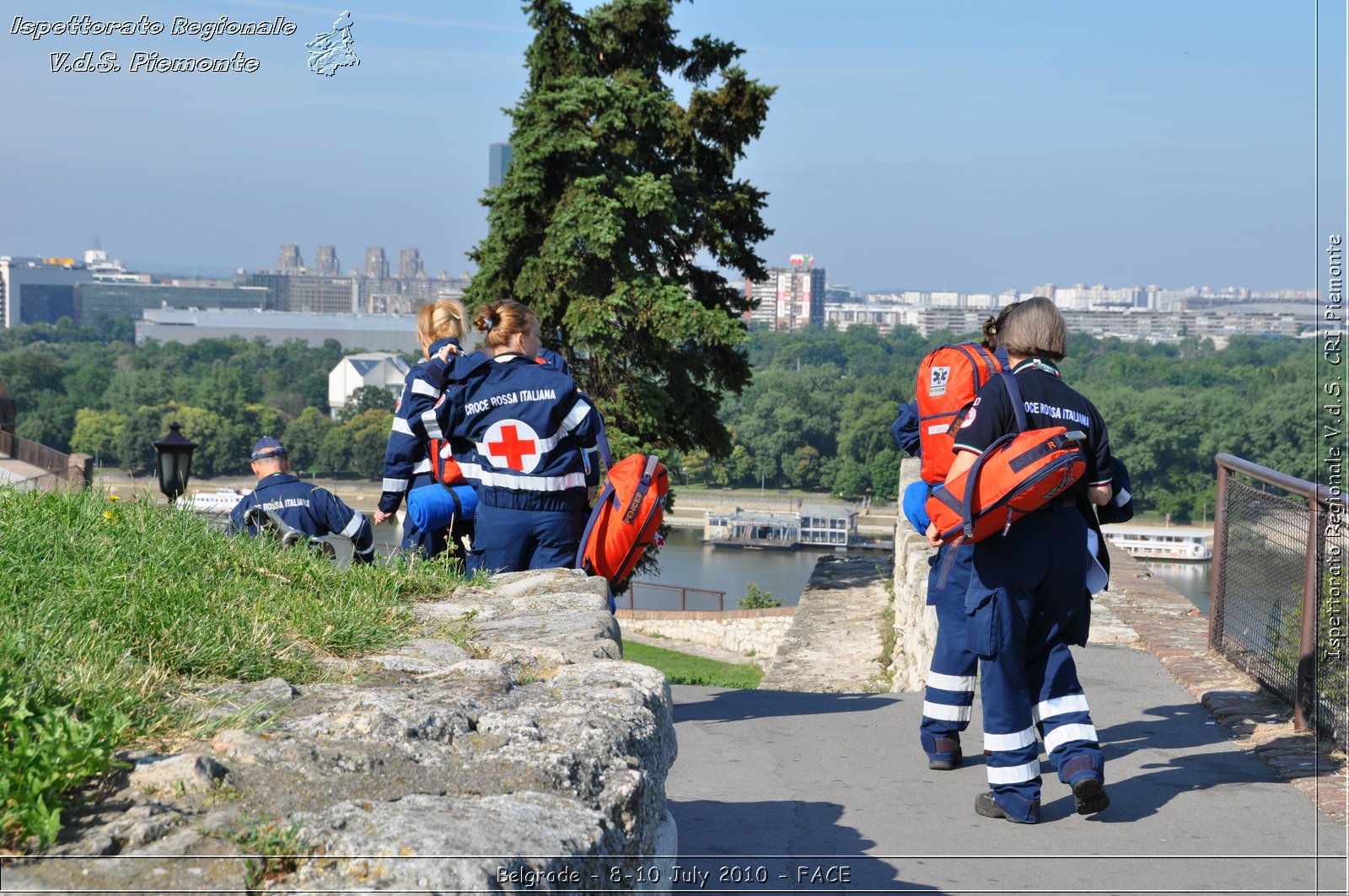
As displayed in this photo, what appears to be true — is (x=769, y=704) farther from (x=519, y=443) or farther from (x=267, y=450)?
(x=267, y=450)

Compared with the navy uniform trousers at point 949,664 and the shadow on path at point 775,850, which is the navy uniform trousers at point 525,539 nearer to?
the shadow on path at point 775,850

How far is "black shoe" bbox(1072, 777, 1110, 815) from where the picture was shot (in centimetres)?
419

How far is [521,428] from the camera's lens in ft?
17.1

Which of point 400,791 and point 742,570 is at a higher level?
point 400,791

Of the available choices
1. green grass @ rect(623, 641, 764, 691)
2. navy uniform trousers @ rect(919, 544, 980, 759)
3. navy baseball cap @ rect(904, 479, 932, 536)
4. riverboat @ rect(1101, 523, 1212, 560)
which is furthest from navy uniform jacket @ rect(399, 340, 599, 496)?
riverboat @ rect(1101, 523, 1212, 560)

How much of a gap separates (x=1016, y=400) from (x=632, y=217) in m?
17.5

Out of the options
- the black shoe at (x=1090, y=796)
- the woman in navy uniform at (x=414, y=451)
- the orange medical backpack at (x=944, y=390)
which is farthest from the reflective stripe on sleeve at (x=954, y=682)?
the woman in navy uniform at (x=414, y=451)

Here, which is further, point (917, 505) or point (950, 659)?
point (917, 505)

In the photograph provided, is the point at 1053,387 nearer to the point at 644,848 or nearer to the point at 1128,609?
the point at 644,848

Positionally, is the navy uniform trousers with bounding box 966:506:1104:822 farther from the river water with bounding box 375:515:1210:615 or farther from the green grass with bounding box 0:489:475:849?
the river water with bounding box 375:515:1210:615

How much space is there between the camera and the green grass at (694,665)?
14662mm

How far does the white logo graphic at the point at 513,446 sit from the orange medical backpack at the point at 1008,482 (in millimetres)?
1876

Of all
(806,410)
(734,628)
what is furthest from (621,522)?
(806,410)

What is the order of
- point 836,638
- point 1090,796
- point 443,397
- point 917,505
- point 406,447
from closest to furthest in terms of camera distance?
point 1090,796, point 917,505, point 443,397, point 406,447, point 836,638
